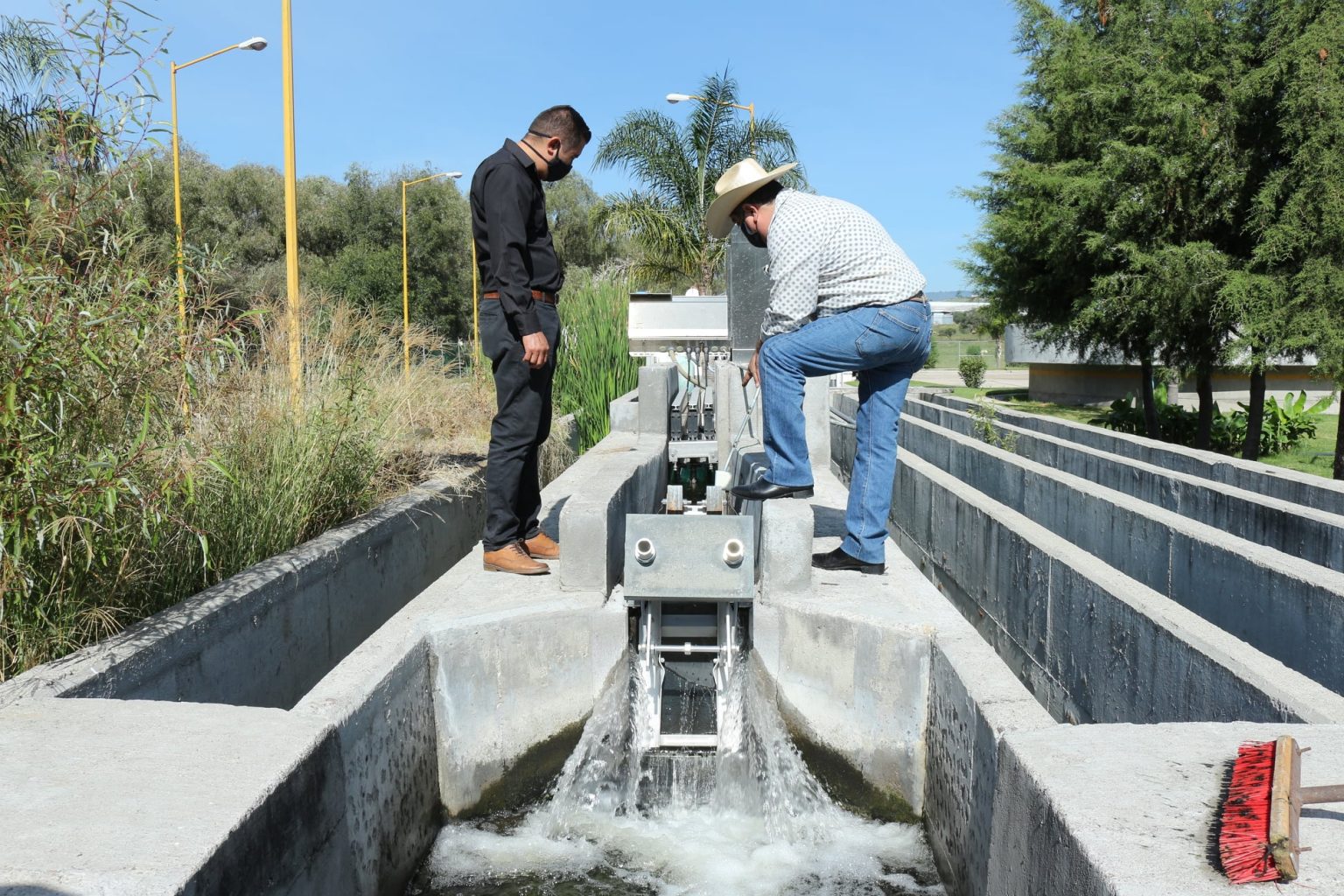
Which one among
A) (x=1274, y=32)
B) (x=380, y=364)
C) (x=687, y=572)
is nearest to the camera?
(x=687, y=572)

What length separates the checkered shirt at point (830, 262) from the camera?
14.7 feet

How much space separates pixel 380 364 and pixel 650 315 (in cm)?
313

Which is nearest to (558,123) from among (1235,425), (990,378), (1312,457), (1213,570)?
(1213,570)

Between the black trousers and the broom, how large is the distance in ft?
11.0

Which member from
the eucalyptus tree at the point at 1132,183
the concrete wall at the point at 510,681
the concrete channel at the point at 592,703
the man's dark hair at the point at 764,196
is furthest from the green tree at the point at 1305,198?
the concrete wall at the point at 510,681

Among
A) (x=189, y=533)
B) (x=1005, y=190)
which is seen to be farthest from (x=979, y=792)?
(x=1005, y=190)

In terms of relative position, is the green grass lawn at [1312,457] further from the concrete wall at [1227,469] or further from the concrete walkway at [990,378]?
the concrete walkway at [990,378]

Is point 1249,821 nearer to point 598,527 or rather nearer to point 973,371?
point 598,527

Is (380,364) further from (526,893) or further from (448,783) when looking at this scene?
(526,893)

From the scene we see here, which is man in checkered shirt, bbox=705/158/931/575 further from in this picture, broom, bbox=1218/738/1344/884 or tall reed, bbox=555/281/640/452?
tall reed, bbox=555/281/640/452

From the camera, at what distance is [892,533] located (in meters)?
9.04

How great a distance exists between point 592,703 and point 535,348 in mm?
1537

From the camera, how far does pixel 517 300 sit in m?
4.58

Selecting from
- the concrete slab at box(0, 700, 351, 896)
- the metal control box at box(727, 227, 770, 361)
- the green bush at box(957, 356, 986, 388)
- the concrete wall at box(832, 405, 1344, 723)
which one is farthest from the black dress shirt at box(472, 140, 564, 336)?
the green bush at box(957, 356, 986, 388)
